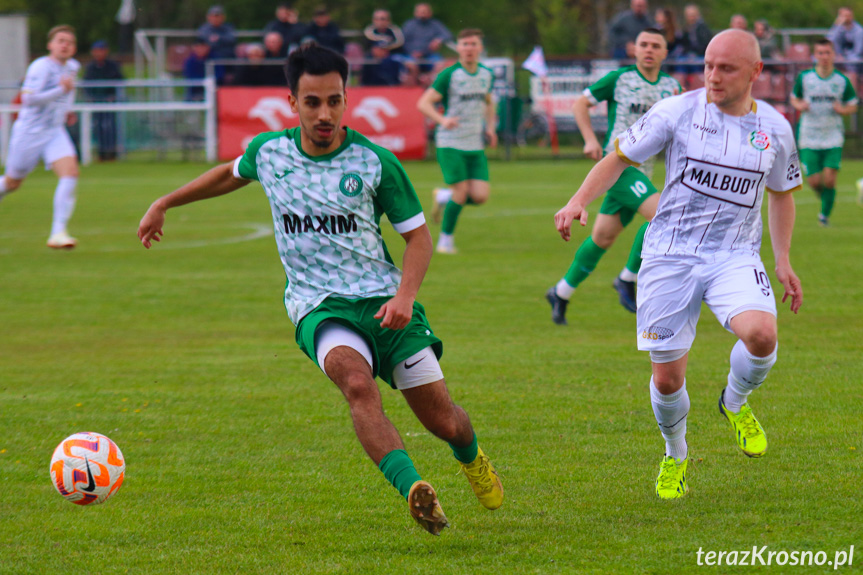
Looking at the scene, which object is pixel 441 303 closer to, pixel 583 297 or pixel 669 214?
pixel 583 297

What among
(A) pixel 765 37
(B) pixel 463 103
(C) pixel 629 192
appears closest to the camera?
(C) pixel 629 192

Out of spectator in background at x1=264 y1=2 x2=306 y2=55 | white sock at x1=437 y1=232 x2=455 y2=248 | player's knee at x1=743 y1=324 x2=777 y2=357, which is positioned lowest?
white sock at x1=437 y1=232 x2=455 y2=248

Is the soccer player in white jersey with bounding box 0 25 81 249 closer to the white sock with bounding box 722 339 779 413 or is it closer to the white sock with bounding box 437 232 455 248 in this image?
the white sock with bounding box 437 232 455 248

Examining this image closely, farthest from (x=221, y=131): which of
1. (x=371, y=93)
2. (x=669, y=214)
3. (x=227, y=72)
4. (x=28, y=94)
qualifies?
Result: (x=669, y=214)

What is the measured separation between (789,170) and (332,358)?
210 centimetres

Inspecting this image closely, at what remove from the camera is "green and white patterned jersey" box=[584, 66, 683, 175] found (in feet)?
30.3

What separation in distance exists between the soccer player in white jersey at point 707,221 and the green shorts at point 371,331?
0.85m

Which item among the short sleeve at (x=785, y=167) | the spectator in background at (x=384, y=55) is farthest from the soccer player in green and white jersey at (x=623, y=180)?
the spectator in background at (x=384, y=55)

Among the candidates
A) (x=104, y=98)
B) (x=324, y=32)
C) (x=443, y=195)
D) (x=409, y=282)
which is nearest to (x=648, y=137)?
(x=409, y=282)

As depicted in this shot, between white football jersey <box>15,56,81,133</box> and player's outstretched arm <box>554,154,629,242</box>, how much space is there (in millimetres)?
9660

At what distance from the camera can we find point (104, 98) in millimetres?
26891

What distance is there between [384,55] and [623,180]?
17.5 meters

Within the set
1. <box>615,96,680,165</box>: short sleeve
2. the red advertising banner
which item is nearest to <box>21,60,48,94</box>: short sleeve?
<box>615,96,680,165</box>: short sleeve

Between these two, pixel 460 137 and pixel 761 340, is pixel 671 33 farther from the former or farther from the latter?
pixel 761 340
